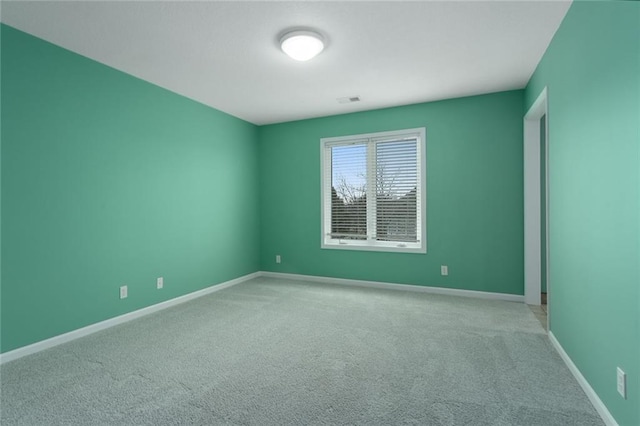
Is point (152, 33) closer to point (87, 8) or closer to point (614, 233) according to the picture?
point (87, 8)

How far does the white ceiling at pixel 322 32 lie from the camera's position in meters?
2.31

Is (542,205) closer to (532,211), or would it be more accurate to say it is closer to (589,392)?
(532,211)

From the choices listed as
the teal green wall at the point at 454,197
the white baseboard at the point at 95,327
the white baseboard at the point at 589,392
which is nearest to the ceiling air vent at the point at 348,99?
the teal green wall at the point at 454,197

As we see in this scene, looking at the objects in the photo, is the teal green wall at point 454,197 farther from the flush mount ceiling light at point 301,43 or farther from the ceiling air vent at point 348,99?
the flush mount ceiling light at point 301,43

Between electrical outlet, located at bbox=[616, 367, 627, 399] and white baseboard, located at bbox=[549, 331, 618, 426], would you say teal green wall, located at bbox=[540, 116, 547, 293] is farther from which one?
electrical outlet, located at bbox=[616, 367, 627, 399]

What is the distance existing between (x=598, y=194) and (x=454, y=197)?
247cm

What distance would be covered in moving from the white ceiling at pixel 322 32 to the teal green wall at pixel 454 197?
17.1 inches

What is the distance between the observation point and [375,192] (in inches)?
192

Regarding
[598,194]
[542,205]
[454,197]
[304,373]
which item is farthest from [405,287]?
[598,194]

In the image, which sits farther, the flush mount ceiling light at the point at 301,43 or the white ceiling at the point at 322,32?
the flush mount ceiling light at the point at 301,43

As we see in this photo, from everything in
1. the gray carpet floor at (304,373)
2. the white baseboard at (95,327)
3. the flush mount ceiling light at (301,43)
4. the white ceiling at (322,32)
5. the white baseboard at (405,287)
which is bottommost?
the gray carpet floor at (304,373)

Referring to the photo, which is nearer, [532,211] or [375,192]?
[532,211]

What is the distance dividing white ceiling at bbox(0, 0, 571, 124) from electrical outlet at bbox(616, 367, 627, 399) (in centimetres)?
238

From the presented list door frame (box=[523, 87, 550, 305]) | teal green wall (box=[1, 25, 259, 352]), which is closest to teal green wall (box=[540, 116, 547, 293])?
door frame (box=[523, 87, 550, 305])
